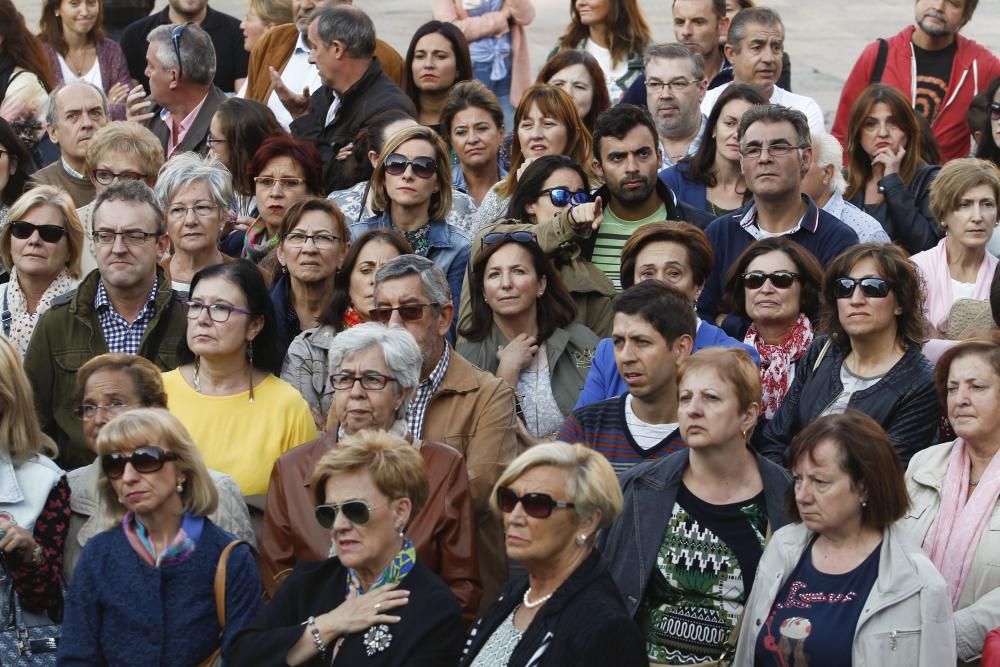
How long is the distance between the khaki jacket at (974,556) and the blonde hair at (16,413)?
3.11m

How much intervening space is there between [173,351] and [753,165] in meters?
2.86

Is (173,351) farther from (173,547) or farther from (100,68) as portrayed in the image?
(100,68)

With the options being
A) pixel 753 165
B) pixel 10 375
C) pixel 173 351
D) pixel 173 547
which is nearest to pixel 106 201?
pixel 173 351

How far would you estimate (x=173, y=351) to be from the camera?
25.6ft

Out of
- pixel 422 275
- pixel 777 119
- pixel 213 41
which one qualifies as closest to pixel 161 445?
pixel 422 275

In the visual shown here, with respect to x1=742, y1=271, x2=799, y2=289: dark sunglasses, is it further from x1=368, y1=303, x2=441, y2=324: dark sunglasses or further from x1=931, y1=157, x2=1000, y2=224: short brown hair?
x1=368, y1=303, x2=441, y2=324: dark sunglasses

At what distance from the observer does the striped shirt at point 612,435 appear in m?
6.79

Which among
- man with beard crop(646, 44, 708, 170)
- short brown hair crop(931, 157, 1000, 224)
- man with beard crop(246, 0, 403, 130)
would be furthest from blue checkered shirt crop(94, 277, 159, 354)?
short brown hair crop(931, 157, 1000, 224)

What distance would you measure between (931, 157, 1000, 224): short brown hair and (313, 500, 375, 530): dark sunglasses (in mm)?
3860

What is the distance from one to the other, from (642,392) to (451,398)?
0.75m

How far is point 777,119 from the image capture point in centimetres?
874

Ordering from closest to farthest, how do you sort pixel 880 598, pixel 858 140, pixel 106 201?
pixel 880 598
pixel 106 201
pixel 858 140

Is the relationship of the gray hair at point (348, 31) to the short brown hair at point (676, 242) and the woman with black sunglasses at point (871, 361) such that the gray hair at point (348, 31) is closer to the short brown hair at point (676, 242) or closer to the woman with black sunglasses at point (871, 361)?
the short brown hair at point (676, 242)

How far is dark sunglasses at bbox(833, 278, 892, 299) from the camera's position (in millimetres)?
7105
